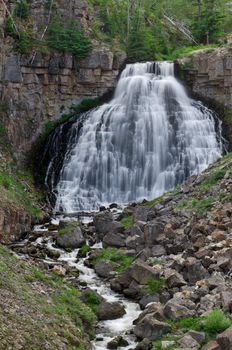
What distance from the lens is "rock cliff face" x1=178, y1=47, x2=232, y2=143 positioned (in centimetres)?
4341

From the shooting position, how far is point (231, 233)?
68.3ft

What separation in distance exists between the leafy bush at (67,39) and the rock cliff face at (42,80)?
1.79 feet

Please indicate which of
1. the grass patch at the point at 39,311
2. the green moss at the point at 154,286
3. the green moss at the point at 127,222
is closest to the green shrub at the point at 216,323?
the grass patch at the point at 39,311

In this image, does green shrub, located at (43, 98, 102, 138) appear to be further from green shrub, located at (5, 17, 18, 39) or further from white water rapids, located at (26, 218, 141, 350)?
white water rapids, located at (26, 218, 141, 350)

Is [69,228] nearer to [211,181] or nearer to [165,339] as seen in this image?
[211,181]

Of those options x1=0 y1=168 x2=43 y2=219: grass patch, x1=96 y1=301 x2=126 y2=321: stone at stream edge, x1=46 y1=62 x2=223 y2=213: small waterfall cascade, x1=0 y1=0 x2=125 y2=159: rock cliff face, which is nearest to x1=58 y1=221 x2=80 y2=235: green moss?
x1=0 y1=168 x2=43 y2=219: grass patch

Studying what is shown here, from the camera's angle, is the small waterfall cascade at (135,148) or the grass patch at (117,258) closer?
the grass patch at (117,258)

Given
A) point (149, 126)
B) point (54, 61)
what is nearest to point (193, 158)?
point (149, 126)

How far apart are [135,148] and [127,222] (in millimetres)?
11440

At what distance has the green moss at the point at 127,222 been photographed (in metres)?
27.6

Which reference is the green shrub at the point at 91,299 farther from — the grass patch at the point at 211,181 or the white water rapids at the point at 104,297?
the grass patch at the point at 211,181

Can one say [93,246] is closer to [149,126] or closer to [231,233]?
[231,233]

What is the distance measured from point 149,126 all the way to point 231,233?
2032 cm

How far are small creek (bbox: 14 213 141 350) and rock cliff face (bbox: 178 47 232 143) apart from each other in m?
20.9
